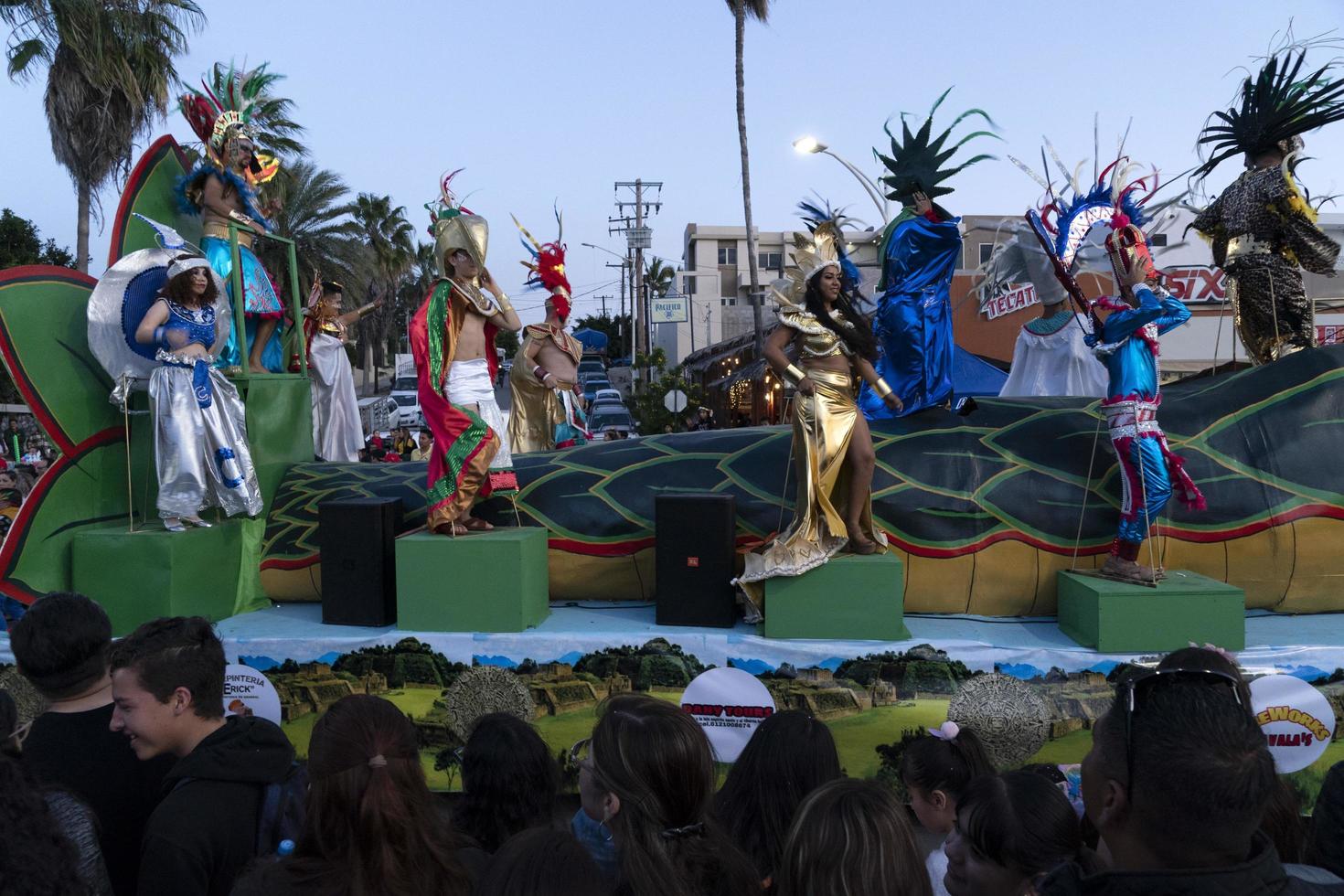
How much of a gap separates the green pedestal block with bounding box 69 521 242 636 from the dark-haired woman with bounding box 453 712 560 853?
10.0 feet

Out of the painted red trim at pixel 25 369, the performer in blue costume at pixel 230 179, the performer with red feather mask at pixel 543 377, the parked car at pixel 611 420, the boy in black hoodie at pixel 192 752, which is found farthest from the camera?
the parked car at pixel 611 420

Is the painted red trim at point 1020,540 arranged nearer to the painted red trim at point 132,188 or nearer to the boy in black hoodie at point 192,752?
the painted red trim at point 132,188

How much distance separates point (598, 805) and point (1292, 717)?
11.8 feet

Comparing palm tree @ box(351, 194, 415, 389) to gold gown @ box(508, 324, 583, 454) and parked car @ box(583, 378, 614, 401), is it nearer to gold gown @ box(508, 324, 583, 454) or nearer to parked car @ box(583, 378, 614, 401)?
parked car @ box(583, 378, 614, 401)

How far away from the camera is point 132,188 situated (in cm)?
566

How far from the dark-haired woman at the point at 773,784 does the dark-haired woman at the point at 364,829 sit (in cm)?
78

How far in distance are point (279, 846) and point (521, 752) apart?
693 millimetres

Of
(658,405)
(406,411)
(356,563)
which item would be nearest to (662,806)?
(356,563)

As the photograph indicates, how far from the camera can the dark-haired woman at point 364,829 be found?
5.35ft

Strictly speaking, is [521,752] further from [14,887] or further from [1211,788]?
[1211,788]

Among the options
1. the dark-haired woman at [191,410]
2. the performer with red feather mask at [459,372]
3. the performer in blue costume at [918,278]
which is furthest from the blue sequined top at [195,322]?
the performer in blue costume at [918,278]

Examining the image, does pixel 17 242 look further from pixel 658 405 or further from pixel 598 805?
pixel 598 805

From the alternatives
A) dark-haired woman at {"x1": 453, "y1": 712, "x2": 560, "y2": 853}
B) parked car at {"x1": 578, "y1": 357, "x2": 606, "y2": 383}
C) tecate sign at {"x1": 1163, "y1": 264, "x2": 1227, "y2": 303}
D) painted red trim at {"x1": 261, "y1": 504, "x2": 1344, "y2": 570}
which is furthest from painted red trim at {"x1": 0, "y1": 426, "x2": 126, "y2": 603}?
parked car at {"x1": 578, "y1": 357, "x2": 606, "y2": 383}

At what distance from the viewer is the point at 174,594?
491 cm
